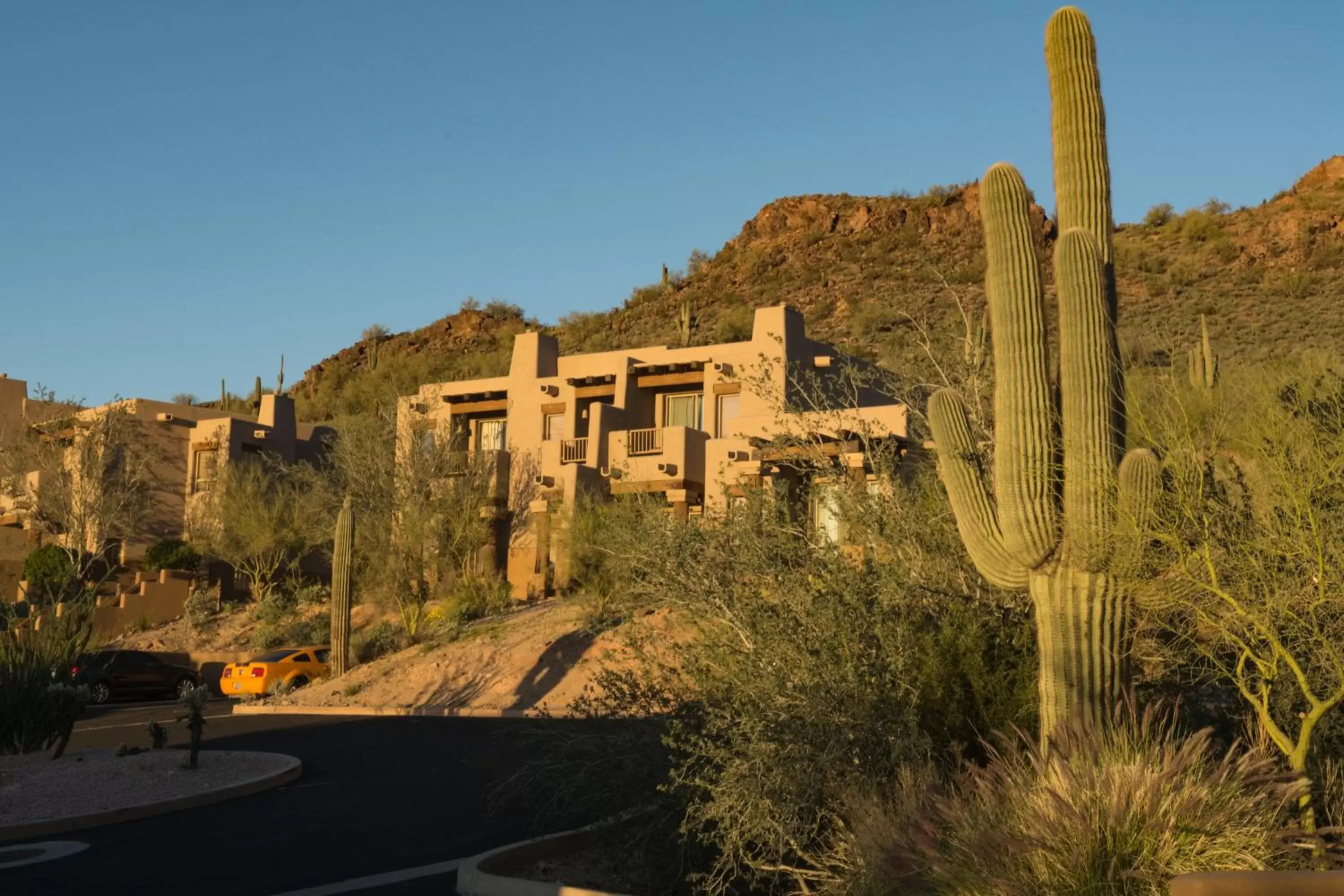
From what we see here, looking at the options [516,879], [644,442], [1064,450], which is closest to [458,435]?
[644,442]

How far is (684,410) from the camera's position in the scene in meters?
39.7

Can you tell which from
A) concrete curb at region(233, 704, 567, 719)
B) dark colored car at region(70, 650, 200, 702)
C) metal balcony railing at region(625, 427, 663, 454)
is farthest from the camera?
metal balcony railing at region(625, 427, 663, 454)

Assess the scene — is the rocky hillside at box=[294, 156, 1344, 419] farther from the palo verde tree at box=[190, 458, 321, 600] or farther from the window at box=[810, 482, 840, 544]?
the window at box=[810, 482, 840, 544]

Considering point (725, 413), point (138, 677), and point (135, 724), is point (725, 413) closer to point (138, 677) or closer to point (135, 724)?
point (138, 677)

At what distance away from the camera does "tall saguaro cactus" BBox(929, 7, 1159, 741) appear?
32.0 feet

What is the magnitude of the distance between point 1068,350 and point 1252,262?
58.7 metres

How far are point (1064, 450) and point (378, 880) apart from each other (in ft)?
20.3

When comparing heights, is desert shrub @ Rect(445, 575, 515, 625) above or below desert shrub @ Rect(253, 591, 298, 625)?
above

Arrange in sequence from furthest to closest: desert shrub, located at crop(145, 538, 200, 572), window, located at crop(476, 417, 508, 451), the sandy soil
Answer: desert shrub, located at crop(145, 538, 200, 572), window, located at crop(476, 417, 508, 451), the sandy soil

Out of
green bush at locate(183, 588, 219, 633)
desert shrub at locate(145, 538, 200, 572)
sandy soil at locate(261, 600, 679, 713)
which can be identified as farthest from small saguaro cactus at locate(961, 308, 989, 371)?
desert shrub at locate(145, 538, 200, 572)

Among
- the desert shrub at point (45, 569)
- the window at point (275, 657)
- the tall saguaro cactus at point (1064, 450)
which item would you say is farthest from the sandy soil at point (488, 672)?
the desert shrub at point (45, 569)

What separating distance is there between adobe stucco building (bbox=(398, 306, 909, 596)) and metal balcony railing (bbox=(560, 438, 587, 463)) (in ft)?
0.12

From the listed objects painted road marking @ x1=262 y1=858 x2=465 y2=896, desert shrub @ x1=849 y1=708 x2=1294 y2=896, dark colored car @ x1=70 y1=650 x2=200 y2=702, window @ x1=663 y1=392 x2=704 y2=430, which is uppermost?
window @ x1=663 y1=392 x2=704 y2=430

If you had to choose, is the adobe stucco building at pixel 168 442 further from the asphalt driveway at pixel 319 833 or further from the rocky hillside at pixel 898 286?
the asphalt driveway at pixel 319 833
